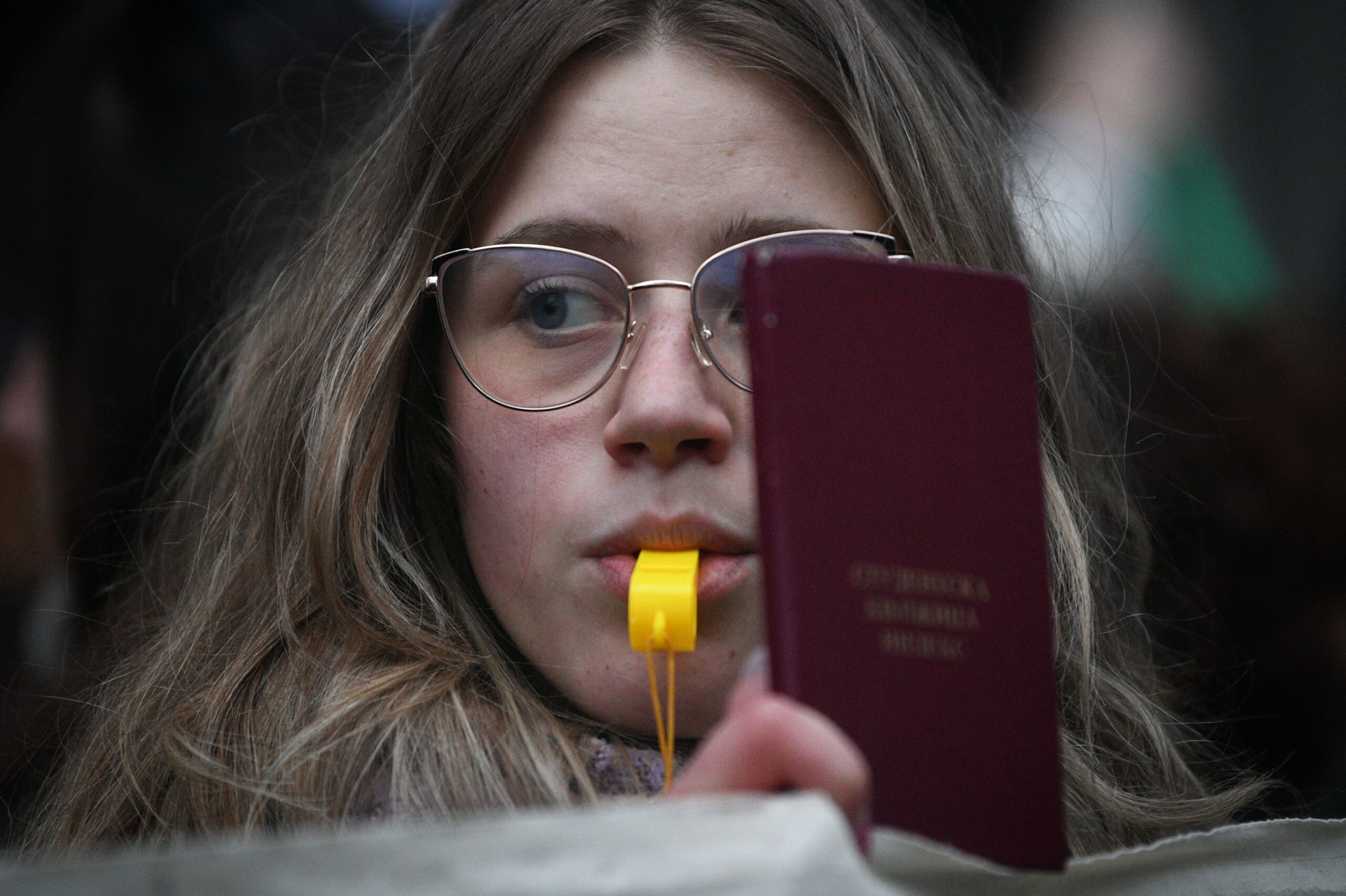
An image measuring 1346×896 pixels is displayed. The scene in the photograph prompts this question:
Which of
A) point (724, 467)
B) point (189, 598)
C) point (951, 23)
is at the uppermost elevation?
point (951, 23)

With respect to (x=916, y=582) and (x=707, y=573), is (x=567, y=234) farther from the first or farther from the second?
(x=916, y=582)

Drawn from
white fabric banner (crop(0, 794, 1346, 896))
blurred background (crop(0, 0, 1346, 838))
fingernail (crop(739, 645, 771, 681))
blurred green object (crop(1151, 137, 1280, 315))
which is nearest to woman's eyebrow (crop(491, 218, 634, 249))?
fingernail (crop(739, 645, 771, 681))

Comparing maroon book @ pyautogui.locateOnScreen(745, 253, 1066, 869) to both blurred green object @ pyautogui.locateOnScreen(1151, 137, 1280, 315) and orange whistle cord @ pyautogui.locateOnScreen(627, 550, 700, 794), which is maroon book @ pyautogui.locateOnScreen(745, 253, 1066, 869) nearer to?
orange whistle cord @ pyautogui.locateOnScreen(627, 550, 700, 794)

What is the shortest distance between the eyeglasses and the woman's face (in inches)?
0.6

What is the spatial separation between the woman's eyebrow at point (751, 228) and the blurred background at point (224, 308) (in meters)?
0.63

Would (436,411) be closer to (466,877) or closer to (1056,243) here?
(466,877)

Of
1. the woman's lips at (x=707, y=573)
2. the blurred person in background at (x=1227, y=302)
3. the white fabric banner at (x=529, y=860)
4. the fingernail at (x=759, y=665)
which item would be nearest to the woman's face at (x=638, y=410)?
the woman's lips at (x=707, y=573)

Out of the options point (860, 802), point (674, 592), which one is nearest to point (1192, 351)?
point (674, 592)

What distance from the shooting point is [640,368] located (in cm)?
98

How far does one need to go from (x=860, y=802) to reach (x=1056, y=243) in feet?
3.39

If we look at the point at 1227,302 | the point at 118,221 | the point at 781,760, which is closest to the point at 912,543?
the point at 781,760

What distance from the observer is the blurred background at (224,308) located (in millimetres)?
1707

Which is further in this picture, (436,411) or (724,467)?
(436,411)

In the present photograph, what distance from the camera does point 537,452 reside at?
1.02 metres
